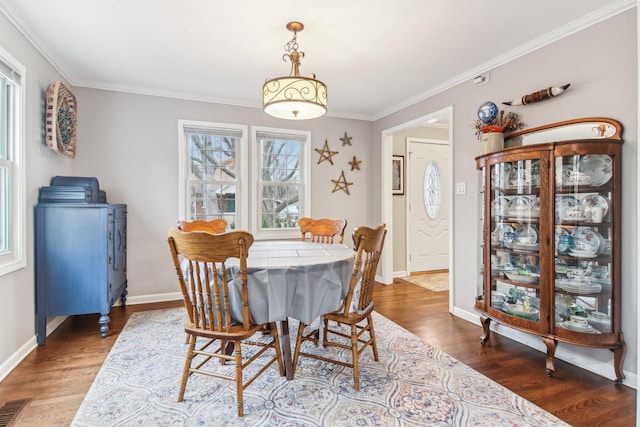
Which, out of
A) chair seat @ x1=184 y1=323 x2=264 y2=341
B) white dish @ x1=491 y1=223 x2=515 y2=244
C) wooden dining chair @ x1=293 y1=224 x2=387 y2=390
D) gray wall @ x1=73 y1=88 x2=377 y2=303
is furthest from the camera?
gray wall @ x1=73 y1=88 x2=377 y2=303

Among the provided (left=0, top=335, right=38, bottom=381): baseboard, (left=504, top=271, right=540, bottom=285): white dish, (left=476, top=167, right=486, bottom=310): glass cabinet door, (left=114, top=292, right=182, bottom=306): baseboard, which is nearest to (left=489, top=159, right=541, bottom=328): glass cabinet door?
(left=504, top=271, right=540, bottom=285): white dish

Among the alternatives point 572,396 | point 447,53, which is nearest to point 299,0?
point 447,53

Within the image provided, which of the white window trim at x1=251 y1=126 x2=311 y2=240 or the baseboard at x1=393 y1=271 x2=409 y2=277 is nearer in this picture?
the white window trim at x1=251 y1=126 x2=311 y2=240

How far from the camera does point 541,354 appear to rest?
2.59m

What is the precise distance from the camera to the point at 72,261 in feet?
9.14

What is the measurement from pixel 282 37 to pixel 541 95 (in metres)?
2.07

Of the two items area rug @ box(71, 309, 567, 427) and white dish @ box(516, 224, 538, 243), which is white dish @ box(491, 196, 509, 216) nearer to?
white dish @ box(516, 224, 538, 243)

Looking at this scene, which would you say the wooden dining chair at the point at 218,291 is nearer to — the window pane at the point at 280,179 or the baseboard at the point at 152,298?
the baseboard at the point at 152,298

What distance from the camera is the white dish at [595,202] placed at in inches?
Answer: 86.4

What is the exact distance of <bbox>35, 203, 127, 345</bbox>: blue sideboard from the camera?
2.69 m

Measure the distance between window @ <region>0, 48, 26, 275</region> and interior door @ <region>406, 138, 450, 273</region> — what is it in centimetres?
461

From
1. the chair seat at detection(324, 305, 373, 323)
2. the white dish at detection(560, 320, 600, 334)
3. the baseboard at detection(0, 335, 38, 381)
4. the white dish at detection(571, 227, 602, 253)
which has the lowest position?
the baseboard at detection(0, 335, 38, 381)

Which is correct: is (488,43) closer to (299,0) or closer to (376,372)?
(299,0)

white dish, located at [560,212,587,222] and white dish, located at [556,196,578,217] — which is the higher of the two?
white dish, located at [556,196,578,217]
